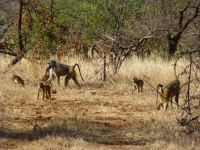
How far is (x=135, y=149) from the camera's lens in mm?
7809

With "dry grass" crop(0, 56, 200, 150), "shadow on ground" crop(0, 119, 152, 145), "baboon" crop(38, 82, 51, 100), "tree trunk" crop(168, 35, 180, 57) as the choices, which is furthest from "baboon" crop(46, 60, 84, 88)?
"tree trunk" crop(168, 35, 180, 57)

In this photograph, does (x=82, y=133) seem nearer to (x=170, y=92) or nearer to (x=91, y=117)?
(x=91, y=117)

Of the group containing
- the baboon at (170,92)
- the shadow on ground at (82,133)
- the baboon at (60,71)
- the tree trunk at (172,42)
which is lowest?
the shadow on ground at (82,133)

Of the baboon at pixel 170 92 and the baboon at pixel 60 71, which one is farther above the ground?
the baboon at pixel 60 71

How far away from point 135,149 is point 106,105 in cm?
Answer: 385

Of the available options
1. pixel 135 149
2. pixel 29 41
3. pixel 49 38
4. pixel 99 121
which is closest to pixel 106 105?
pixel 99 121

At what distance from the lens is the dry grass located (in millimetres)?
8047

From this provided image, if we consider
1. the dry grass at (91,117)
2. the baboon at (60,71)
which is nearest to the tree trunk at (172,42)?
the dry grass at (91,117)

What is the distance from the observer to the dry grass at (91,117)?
8047 millimetres

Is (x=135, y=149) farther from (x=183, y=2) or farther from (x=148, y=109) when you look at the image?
(x=183, y=2)

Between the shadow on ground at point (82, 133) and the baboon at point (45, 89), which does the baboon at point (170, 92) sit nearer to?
the shadow on ground at point (82, 133)

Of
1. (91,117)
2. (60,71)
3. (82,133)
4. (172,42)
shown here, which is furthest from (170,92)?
(172,42)

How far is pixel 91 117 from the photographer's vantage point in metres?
10.1

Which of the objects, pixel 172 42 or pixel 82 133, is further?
pixel 172 42
